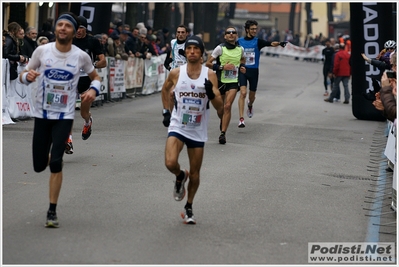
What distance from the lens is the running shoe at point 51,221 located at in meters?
7.69

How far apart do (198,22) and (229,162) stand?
1738 inches

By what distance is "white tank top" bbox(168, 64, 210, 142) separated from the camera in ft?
26.8

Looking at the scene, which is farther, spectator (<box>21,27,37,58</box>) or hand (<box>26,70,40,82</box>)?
spectator (<box>21,27,37,58</box>)

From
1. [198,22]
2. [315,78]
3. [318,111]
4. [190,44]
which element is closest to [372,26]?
[318,111]

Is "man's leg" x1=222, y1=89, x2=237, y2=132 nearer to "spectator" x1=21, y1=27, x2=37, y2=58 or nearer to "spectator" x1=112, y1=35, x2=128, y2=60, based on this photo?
"spectator" x1=21, y1=27, x2=37, y2=58

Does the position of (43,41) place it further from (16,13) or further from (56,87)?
(56,87)

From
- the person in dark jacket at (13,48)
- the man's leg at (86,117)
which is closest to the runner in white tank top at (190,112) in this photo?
the man's leg at (86,117)

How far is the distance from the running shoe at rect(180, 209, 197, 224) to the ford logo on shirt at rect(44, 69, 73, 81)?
1.65 metres

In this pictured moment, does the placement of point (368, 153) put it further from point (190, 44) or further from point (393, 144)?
point (190, 44)

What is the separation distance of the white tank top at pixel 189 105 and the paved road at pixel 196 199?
2.79 ft

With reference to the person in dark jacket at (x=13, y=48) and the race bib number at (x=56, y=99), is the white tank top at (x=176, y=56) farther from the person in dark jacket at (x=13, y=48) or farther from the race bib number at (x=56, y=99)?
the race bib number at (x=56, y=99)

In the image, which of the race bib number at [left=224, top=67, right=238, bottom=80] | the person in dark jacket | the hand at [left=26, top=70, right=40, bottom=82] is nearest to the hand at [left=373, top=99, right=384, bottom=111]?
the hand at [left=26, top=70, right=40, bottom=82]

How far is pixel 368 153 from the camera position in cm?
1467

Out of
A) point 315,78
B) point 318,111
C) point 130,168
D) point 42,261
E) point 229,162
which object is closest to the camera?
point 42,261
